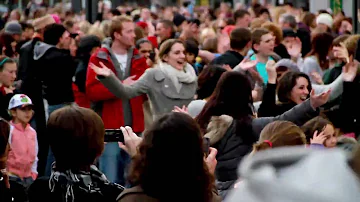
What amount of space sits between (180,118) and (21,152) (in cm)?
568

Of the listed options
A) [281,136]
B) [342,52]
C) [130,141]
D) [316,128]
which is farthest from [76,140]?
[342,52]

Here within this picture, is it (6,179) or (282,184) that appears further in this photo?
(6,179)

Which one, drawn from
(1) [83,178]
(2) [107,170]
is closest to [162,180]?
(1) [83,178]

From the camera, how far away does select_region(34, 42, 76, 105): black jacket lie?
11211 millimetres

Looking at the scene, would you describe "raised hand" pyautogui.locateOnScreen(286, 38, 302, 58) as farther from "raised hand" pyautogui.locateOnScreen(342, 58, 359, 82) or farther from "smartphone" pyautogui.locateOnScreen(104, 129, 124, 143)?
"smartphone" pyautogui.locateOnScreen(104, 129, 124, 143)

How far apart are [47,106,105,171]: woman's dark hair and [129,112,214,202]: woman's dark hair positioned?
0.66 metres

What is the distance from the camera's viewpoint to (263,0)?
141 feet

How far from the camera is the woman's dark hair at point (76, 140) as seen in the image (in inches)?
171

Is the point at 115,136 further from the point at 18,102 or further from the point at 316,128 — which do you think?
the point at 18,102

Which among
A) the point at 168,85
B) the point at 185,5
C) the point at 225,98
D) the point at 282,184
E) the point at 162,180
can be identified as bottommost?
the point at 185,5

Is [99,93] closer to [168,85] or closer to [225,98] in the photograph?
[168,85]

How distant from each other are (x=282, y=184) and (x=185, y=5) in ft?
138

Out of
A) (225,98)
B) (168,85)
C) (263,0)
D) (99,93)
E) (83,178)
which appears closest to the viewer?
(83,178)

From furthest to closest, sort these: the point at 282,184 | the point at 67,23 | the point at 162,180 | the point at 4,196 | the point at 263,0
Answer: the point at 263,0 < the point at 67,23 < the point at 4,196 < the point at 162,180 < the point at 282,184
